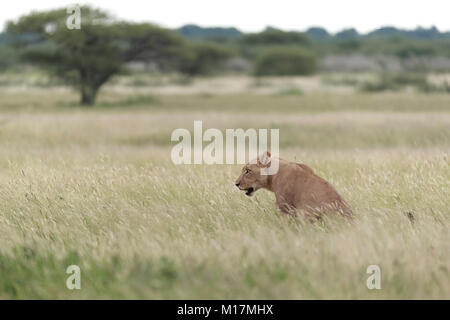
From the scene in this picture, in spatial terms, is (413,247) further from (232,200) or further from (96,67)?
(96,67)

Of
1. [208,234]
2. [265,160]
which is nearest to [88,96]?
[265,160]

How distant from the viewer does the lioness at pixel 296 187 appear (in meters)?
6.06

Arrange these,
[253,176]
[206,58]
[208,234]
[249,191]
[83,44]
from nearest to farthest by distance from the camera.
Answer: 1. [208,234]
2. [253,176]
3. [249,191]
4. [83,44]
5. [206,58]

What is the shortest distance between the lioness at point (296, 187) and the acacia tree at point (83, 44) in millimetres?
25561

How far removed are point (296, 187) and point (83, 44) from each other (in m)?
27.3

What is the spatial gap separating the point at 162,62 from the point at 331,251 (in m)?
31.3

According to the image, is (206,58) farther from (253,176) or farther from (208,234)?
(208,234)

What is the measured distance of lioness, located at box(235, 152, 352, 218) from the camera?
6.06 metres

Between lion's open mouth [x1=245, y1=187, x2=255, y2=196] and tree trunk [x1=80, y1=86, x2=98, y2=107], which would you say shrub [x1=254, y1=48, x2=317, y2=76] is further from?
lion's open mouth [x1=245, y1=187, x2=255, y2=196]

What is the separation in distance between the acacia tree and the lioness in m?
25.6

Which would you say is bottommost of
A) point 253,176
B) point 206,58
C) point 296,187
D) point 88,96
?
point 296,187

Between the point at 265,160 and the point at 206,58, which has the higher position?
the point at 206,58

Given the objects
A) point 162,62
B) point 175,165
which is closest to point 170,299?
point 175,165

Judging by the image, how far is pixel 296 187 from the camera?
635 centimetres
